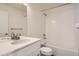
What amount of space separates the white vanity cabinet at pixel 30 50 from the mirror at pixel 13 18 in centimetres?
31

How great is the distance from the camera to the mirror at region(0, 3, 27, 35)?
124 cm

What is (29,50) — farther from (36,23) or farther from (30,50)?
(36,23)

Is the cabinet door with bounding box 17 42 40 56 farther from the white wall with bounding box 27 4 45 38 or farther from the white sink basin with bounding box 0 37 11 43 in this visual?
the white sink basin with bounding box 0 37 11 43

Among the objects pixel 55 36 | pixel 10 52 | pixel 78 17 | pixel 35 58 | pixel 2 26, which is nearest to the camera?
pixel 10 52

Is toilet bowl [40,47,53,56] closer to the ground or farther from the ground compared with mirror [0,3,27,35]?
closer to the ground

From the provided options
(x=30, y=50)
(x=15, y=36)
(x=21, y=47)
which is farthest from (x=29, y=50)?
(x=15, y=36)

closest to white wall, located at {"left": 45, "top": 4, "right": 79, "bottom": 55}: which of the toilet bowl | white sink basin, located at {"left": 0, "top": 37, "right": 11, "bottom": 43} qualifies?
the toilet bowl

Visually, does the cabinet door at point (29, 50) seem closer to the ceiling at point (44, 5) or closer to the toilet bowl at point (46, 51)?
the toilet bowl at point (46, 51)

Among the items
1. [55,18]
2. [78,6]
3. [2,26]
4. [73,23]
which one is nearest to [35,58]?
[2,26]

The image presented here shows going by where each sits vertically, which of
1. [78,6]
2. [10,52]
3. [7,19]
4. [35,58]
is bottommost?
[35,58]

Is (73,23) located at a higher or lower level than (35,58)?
higher

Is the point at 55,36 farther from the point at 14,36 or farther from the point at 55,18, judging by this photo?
the point at 14,36

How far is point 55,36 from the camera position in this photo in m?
1.52

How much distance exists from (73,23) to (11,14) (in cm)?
113
